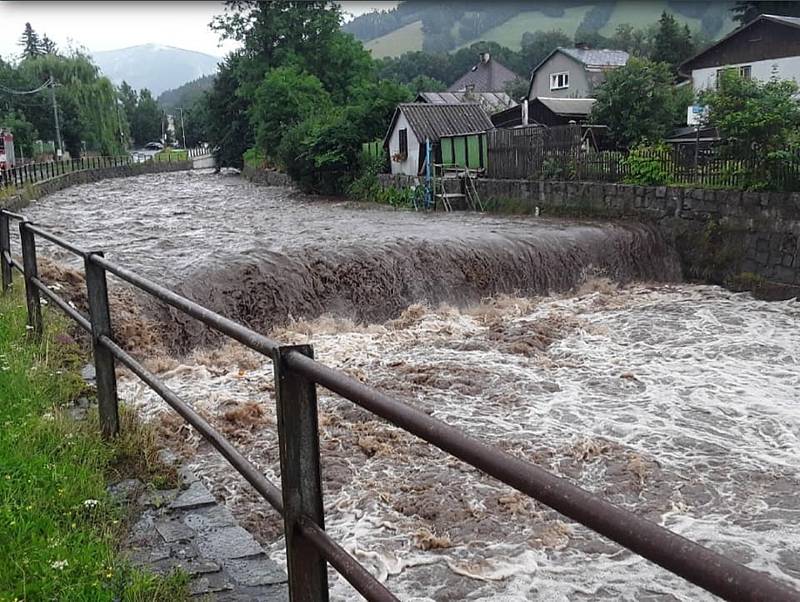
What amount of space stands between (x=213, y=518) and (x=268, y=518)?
2134 mm

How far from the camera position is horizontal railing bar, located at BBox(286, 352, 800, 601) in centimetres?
99

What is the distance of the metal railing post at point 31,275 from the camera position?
19.2 ft

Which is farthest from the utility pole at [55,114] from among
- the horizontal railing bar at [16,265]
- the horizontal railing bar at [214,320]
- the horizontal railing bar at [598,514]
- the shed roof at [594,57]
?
the horizontal railing bar at [598,514]

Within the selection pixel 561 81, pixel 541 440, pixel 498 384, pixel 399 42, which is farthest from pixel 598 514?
pixel 399 42

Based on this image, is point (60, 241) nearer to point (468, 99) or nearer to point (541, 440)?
point (541, 440)

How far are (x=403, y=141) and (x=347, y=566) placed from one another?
971 inches

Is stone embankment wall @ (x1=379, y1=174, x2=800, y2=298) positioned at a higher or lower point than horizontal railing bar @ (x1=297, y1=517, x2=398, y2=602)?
lower

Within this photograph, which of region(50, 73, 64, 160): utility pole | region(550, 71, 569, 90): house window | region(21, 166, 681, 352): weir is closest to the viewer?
region(21, 166, 681, 352): weir

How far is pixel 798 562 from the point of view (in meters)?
5.04

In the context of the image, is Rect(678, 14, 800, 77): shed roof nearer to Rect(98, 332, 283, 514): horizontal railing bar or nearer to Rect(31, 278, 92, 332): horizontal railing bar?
Rect(31, 278, 92, 332): horizontal railing bar

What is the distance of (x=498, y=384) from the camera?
8.66 m

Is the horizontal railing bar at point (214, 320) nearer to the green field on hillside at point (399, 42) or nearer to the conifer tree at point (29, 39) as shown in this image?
the conifer tree at point (29, 39)

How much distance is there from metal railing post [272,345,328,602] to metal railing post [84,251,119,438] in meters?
2.23

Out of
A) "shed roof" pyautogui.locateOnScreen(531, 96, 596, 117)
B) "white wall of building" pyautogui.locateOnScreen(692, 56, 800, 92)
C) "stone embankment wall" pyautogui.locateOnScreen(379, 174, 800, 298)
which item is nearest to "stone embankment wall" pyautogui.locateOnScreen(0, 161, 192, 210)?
"stone embankment wall" pyautogui.locateOnScreen(379, 174, 800, 298)
